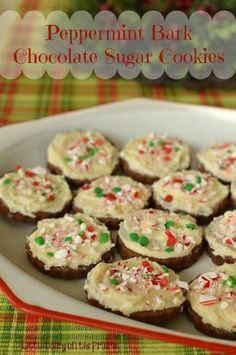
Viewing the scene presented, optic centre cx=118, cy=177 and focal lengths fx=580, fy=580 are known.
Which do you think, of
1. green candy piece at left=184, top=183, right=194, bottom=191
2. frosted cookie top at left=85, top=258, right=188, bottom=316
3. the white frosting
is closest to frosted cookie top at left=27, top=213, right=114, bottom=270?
frosted cookie top at left=85, top=258, right=188, bottom=316

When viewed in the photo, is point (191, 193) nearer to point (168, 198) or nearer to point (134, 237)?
point (168, 198)

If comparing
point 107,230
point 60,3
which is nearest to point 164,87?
point 60,3

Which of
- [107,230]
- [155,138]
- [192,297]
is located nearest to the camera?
[192,297]

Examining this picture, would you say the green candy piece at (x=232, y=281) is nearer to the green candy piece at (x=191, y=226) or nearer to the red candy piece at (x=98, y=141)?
the green candy piece at (x=191, y=226)

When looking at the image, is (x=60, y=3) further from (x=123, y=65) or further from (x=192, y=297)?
(x=192, y=297)

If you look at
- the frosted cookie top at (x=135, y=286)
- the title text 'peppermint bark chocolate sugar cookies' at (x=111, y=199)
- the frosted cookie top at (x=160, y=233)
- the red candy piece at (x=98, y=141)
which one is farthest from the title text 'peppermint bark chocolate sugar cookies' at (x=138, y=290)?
the red candy piece at (x=98, y=141)

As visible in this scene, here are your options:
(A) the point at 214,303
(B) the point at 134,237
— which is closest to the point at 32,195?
(B) the point at 134,237

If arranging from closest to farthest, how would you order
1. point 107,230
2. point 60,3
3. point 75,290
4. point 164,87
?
1. point 75,290
2. point 107,230
3. point 164,87
4. point 60,3

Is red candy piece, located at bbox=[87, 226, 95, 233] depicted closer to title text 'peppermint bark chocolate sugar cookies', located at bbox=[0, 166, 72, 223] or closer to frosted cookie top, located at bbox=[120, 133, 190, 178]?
title text 'peppermint bark chocolate sugar cookies', located at bbox=[0, 166, 72, 223]
